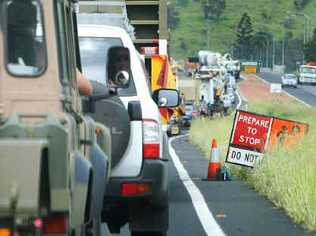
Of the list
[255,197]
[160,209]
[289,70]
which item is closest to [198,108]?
[255,197]

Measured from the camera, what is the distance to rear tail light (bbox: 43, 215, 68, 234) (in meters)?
5.09

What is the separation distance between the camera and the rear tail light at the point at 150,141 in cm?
937

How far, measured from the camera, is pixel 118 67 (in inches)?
346

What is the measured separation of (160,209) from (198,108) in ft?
171

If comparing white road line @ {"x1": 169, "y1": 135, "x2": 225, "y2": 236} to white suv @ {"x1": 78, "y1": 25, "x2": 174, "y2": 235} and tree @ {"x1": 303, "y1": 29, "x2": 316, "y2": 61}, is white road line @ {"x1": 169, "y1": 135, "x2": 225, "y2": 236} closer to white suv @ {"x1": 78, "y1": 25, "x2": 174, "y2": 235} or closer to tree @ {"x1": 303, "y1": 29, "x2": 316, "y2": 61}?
white suv @ {"x1": 78, "y1": 25, "x2": 174, "y2": 235}

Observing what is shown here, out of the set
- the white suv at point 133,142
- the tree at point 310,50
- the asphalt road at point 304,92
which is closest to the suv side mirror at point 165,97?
the white suv at point 133,142

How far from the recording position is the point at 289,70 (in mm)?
161250

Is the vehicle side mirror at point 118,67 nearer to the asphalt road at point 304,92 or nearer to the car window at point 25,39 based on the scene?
the car window at point 25,39

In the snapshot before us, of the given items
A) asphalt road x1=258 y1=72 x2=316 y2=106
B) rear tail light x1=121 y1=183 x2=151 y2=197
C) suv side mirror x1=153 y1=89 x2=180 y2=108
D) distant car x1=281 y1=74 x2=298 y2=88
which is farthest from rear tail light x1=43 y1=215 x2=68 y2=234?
distant car x1=281 y1=74 x2=298 y2=88

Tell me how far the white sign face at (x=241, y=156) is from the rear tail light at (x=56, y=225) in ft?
45.8

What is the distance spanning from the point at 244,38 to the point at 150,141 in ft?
532

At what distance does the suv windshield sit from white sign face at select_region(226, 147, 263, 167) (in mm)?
9262

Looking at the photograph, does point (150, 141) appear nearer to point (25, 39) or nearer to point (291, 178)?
point (25, 39)

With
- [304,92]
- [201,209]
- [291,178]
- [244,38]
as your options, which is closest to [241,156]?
[291,178]
